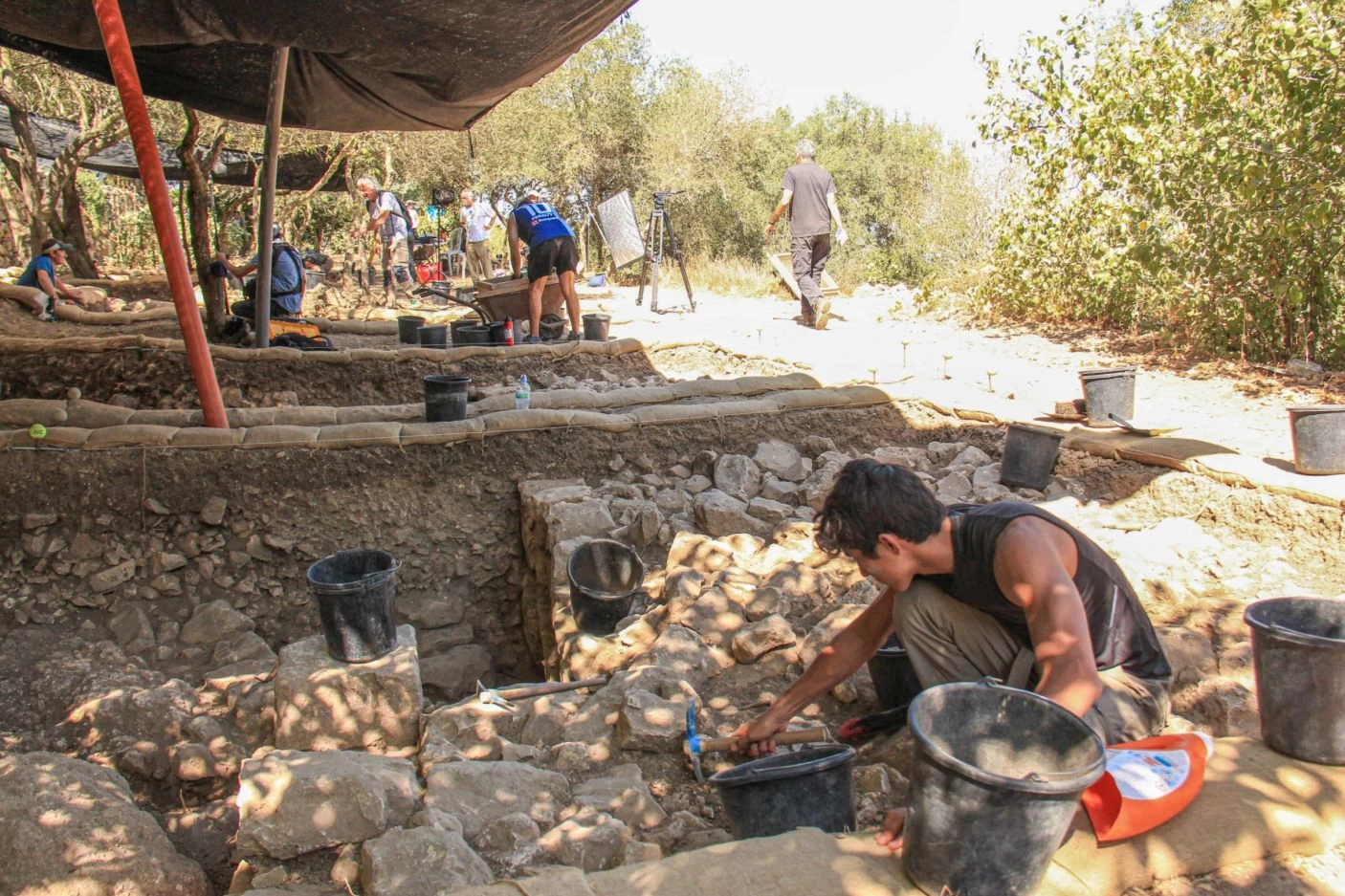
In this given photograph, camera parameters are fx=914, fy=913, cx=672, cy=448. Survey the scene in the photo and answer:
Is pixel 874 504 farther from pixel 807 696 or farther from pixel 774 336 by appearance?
pixel 774 336

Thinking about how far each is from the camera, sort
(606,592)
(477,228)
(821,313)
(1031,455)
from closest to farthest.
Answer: (606,592)
(1031,455)
(821,313)
(477,228)

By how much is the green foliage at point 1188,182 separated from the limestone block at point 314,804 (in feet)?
18.4

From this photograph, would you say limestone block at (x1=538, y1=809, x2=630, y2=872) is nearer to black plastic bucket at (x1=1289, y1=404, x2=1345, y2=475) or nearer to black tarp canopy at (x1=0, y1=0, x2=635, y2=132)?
black plastic bucket at (x1=1289, y1=404, x2=1345, y2=475)

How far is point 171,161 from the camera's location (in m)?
13.2

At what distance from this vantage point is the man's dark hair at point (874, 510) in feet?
7.02

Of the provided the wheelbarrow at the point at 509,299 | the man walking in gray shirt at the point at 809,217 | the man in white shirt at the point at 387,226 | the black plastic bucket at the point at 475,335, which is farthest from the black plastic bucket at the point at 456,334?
the man in white shirt at the point at 387,226

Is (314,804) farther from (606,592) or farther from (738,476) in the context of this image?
(738,476)

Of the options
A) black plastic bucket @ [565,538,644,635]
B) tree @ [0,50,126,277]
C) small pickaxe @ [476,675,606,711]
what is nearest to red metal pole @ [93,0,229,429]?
black plastic bucket @ [565,538,644,635]

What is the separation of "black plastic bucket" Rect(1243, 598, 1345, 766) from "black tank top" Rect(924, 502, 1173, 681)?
23 cm

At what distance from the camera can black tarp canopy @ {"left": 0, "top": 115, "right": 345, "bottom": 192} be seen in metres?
12.5

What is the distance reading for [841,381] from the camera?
647 centimetres

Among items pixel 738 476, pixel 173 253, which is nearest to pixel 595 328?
pixel 738 476

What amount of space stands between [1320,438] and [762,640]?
2.77 m

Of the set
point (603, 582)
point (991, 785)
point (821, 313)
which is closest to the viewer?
point (991, 785)
